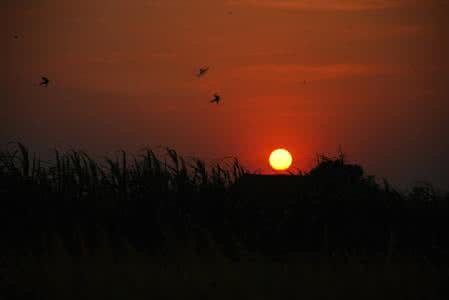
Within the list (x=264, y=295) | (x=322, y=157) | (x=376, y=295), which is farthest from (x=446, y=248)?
(x=264, y=295)

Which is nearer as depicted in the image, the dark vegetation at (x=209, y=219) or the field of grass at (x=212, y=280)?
the field of grass at (x=212, y=280)

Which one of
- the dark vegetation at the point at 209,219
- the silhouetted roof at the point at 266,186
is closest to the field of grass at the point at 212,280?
the dark vegetation at the point at 209,219

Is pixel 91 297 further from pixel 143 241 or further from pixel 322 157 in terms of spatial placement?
pixel 322 157

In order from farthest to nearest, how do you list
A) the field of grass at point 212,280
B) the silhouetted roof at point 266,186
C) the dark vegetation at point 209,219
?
Result: the silhouetted roof at point 266,186
the dark vegetation at point 209,219
the field of grass at point 212,280

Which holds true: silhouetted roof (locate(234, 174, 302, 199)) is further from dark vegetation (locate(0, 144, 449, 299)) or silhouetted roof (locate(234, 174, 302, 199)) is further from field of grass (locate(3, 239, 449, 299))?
field of grass (locate(3, 239, 449, 299))

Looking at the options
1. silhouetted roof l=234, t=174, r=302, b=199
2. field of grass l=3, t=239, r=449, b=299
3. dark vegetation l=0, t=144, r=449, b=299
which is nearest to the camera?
field of grass l=3, t=239, r=449, b=299

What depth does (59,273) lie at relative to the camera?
413 inches

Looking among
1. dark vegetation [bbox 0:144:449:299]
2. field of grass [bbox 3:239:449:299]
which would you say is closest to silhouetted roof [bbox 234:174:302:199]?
dark vegetation [bbox 0:144:449:299]

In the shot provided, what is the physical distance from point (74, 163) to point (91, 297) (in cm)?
693

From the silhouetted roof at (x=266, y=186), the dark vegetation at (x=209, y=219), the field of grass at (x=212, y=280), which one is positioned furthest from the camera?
the silhouetted roof at (x=266, y=186)

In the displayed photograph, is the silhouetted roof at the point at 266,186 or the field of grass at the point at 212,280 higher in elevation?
the silhouetted roof at the point at 266,186

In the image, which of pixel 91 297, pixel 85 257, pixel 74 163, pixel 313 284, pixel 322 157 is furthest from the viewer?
pixel 322 157

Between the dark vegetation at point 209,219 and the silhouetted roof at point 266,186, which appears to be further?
the silhouetted roof at point 266,186

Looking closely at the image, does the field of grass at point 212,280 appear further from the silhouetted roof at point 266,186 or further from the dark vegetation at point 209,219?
the silhouetted roof at point 266,186
